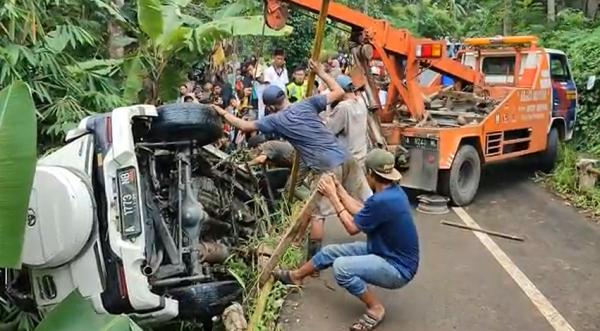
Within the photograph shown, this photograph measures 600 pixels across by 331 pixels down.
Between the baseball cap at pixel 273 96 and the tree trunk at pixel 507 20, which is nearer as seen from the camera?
the baseball cap at pixel 273 96

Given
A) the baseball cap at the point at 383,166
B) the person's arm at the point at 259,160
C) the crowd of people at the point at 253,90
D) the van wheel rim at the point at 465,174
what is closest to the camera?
the baseball cap at the point at 383,166

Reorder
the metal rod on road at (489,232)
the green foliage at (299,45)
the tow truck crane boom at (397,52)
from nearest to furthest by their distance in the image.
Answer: the metal rod on road at (489,232)
the tow truck crane boom at (397,52)
the green foliage at (299,45)

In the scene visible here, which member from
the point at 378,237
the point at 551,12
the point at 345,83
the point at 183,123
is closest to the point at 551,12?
the point at 551,12

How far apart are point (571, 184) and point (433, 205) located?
2.43m

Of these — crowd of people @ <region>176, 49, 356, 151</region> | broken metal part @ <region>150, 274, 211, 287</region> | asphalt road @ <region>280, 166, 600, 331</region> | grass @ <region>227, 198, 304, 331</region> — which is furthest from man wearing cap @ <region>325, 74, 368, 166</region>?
crowd of people @ <region>176, 49, 356, 151</region>

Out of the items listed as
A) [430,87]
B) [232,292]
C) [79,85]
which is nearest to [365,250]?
[232,292]

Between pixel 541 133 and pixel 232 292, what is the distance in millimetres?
6765

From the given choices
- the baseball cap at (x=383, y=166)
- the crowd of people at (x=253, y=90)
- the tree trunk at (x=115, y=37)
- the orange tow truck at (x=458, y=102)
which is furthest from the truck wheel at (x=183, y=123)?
the crowd of people at (x=253, y=90)

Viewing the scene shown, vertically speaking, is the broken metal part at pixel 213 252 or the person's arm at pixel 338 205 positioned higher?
the person's arm at pixel 338 205

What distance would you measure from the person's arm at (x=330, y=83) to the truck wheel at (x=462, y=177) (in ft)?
8.74

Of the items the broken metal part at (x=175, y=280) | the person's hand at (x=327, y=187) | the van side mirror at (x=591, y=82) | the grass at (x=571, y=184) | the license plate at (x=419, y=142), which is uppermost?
the van side mirror at (x=591, y=82)

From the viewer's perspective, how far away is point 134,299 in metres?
4.32

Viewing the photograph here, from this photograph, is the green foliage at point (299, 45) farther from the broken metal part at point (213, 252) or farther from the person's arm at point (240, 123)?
the broken metal part at point (213, 252)

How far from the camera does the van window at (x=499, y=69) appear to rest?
34.4 ft
